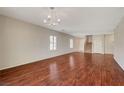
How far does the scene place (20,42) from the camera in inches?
245

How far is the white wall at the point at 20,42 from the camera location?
17.3 ft

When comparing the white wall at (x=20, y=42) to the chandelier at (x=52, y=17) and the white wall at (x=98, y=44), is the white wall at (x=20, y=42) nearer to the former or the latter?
the chandelier at (x=52, y=17)

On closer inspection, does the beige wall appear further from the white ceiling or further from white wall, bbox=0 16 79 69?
white wall, bbox=0 16 79 69

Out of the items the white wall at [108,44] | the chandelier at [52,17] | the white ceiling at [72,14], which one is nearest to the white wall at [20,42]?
the white ceiling at [72,14]

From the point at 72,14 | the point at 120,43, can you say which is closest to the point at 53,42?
the point at 72,14

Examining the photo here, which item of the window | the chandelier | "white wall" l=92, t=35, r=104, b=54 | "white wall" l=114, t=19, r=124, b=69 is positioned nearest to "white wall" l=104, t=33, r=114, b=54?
"white wall" l=92, t=35, r=104, b=54

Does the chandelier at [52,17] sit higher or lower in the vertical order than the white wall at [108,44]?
higher

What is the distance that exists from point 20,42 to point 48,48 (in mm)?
3279

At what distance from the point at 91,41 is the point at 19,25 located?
11.0 metres

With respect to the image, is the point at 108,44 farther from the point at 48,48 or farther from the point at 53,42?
the point at 48,48

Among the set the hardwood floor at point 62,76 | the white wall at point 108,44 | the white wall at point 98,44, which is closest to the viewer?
the hardwood floor at point 62,76
